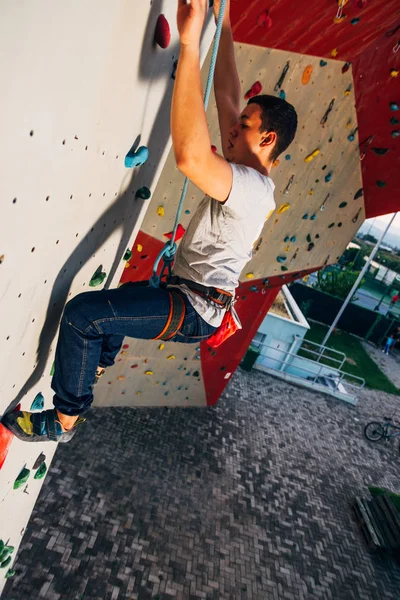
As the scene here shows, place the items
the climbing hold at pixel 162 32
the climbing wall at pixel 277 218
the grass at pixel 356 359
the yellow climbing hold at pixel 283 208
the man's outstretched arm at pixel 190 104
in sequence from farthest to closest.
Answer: the grass at pixel 356 359 < the yellow climbing hold at pixel 283 208 < the climbing wall at pixel 277 218 < the climbing hold at pixel 162 32 < the man's outstretched arm at pixel 190 104

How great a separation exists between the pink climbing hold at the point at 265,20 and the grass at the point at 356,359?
10537 mm

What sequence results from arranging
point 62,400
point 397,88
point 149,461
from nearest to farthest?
1. point 62,400
2. point 397,88
3. point 149,461

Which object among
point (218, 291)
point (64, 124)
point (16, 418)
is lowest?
point (16, 418)

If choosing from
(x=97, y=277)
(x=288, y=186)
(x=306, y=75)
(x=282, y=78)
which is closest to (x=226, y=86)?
(x=97, y=277)

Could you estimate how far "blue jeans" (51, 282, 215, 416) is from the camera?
1374mm

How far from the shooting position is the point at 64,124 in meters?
0.87

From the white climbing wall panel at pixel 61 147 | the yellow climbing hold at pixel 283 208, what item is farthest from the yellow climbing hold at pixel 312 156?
the white climbing wall panel at pixel 61 147

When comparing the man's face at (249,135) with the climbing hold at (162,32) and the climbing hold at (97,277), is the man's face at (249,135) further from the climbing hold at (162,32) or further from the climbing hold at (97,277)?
the climbing hold at (97,277)

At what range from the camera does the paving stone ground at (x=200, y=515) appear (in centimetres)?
386

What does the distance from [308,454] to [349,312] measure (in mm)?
9962

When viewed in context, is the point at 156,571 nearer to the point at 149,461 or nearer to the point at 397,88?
the point at 149,461

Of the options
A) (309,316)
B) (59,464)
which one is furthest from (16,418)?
(309,316)

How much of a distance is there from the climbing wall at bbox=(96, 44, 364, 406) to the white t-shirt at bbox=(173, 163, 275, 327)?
184cm

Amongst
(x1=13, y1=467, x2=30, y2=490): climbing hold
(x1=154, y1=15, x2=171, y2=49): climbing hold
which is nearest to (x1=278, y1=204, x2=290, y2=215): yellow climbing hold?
(x1=154, y1=15, x2=171, y2=49): climbing hold
